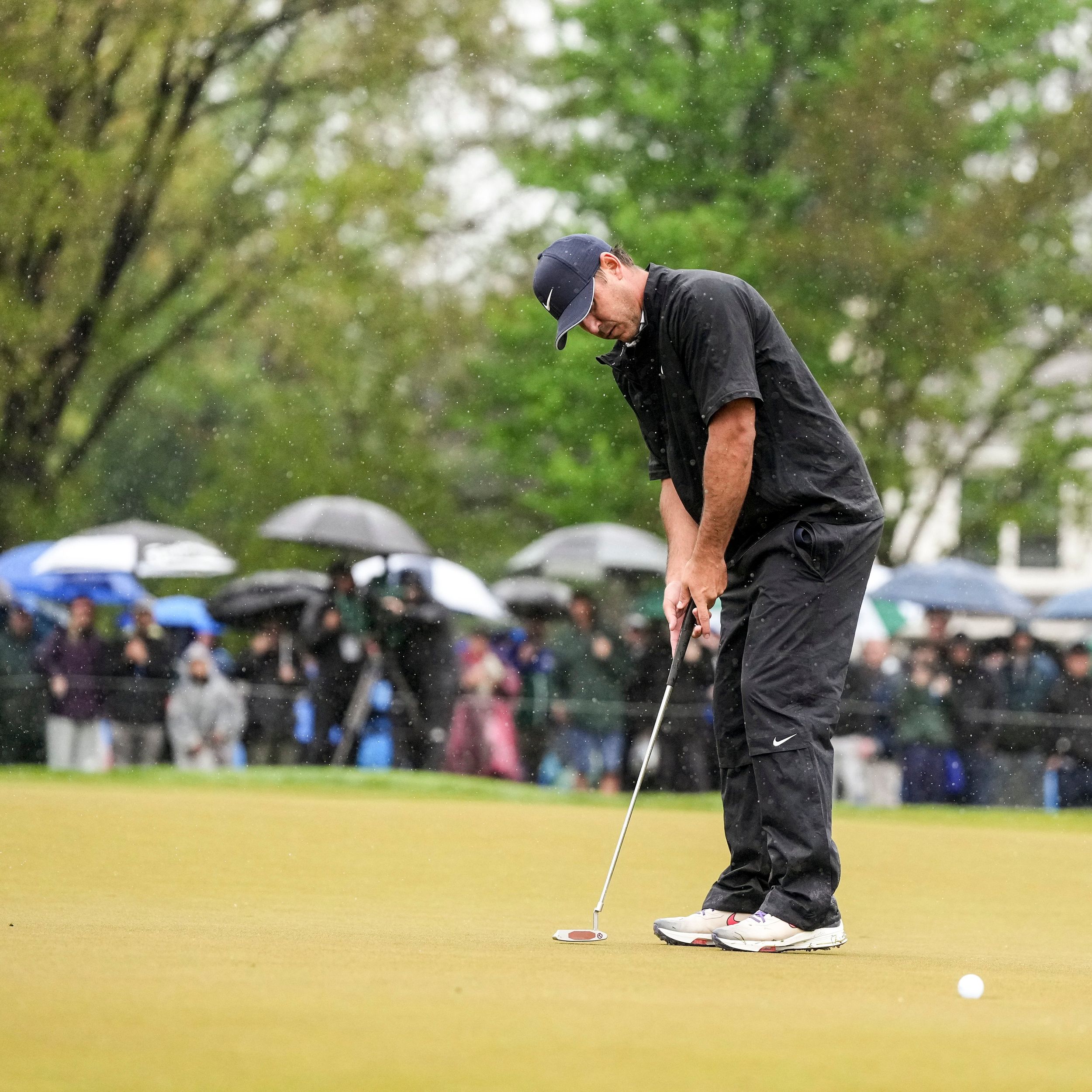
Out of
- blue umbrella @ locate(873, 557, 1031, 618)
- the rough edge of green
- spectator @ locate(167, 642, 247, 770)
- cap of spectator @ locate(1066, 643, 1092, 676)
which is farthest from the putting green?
blue umbrella @ locate(873, 557, 1031, 618)

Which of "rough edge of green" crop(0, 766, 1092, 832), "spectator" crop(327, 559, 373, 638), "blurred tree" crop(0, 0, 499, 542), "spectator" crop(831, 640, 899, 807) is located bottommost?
"rough edge of green" crop(0, 766, 1092, 832)

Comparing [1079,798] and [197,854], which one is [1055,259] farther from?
[197,854]

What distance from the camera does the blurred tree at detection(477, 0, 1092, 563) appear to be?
2636cm

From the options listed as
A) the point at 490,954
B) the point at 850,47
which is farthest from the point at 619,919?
the point at 850,47

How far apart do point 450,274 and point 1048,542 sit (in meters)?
34.0

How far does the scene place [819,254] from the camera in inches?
1040

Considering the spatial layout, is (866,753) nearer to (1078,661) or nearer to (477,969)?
(1078,661)

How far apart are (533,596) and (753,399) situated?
51.6 ft

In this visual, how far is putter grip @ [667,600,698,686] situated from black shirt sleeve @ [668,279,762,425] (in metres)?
0.65

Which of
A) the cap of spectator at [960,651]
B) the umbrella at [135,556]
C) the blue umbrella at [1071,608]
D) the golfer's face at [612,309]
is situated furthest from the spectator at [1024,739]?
the golfer's face at [612,309]

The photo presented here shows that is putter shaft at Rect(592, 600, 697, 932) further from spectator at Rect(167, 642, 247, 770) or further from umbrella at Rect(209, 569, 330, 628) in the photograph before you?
umbrella at Rect(209, 569, 330, 628)

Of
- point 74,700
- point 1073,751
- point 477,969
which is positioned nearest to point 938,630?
point 1073,751

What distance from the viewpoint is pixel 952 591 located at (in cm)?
1828

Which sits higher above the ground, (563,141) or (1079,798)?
(563,141)
